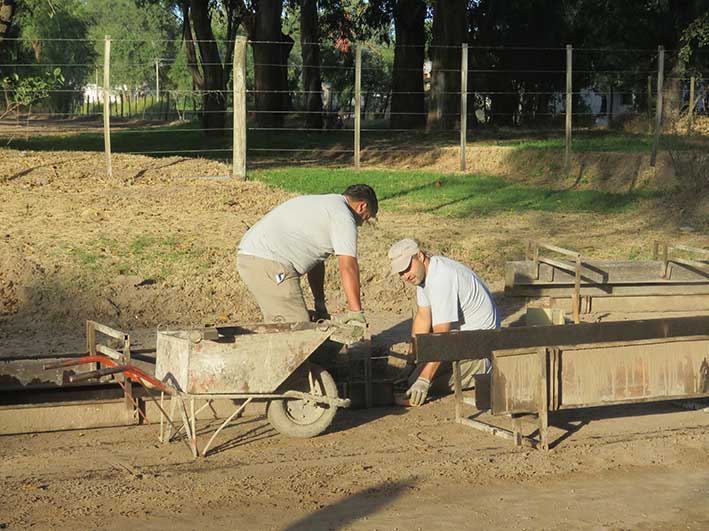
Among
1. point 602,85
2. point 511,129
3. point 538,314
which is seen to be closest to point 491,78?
point 511,129

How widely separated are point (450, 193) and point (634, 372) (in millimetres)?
9658

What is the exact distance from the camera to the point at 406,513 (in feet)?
18.3

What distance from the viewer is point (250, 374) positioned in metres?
6.50

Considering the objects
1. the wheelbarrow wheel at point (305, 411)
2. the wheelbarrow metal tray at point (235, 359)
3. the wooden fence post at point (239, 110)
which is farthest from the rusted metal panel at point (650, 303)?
the wooden fence post at point (239, 110)

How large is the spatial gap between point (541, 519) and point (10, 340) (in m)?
5.90

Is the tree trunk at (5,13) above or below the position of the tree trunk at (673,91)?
above

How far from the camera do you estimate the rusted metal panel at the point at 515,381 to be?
6473 mm

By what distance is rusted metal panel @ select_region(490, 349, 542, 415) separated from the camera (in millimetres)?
6473

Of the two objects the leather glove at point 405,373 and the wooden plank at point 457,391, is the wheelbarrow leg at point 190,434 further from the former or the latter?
the leather glove at point 405,373

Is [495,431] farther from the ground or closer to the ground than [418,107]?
closer to the ground

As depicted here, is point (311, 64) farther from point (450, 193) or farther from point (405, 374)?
point (405, 374)

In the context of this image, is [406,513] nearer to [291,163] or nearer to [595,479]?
[595,479]

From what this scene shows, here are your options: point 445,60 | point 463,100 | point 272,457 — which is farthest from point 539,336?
point 445,60

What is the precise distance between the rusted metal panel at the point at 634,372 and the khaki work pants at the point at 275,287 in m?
1.92
